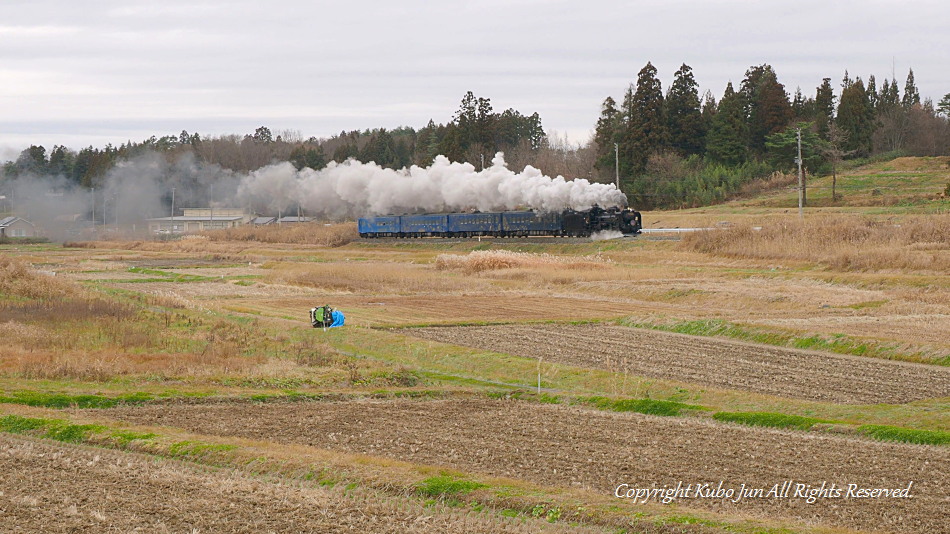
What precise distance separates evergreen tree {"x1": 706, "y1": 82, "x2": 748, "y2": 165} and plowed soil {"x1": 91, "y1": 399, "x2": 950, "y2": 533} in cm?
9089

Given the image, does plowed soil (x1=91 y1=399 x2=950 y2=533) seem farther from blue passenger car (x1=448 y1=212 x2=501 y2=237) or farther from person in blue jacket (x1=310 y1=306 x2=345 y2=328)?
blue passenger car (x1=448 y1=212 x2=501 y2=237)

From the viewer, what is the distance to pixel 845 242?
5744 centimetres

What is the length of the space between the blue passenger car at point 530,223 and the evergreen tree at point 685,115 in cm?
3443

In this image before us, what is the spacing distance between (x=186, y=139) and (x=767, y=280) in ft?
542

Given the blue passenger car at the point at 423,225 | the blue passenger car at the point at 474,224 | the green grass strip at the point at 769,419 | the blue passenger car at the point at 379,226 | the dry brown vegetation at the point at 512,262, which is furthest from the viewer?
the blue passenger car at the point at 379,226

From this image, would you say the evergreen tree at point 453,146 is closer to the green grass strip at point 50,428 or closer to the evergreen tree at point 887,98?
the evergreen tree at point 887,98

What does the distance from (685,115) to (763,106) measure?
8.84 m

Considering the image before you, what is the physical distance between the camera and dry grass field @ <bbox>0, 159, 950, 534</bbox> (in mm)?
14461

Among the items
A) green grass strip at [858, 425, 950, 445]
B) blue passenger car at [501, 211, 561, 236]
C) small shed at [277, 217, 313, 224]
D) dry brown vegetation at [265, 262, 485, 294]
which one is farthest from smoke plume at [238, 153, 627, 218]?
green grass strip at [858, 425, 950, 445]

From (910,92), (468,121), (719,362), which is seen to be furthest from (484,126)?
(719,362)

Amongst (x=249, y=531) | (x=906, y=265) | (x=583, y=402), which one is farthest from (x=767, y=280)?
(x=249, y=531)

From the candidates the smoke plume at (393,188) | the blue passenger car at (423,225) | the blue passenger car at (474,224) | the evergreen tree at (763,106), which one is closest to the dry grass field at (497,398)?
the blue passenger car at (474,224)

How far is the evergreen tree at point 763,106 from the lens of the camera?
11519 centimetres

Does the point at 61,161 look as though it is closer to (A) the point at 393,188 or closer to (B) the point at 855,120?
(A) the point at 393,188
